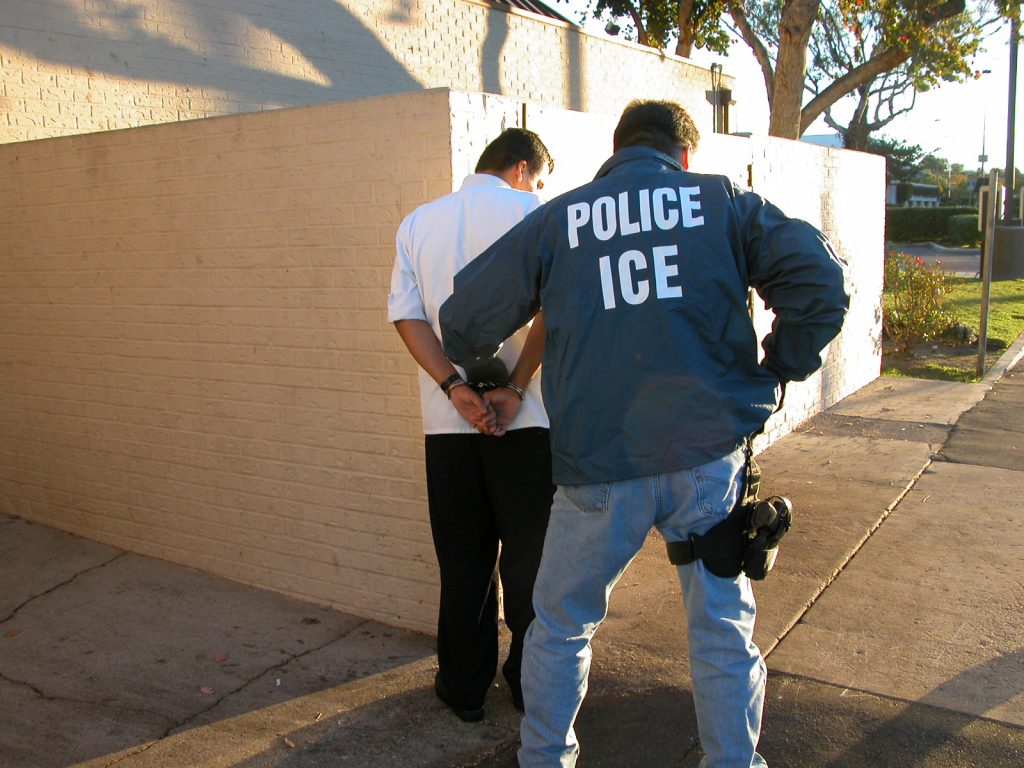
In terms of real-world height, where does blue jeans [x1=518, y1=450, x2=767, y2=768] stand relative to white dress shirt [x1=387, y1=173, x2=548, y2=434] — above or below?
below

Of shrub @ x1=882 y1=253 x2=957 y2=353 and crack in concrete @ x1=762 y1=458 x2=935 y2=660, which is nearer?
crack in concrete @ x1=762 y1=458 x2=935 y2=660

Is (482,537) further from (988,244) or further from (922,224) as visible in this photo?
(922,224)

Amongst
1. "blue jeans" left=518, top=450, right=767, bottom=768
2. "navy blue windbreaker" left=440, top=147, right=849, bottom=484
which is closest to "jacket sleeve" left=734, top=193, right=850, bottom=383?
"navy blue windbreaker" left=440, top=147, right=849, bottom=484

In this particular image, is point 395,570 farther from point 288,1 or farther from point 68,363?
point 288,1

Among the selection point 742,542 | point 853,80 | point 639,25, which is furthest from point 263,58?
point 853,80

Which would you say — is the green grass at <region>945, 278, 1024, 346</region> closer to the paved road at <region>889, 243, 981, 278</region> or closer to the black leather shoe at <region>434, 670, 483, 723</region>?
the paved road at <region>889, 243, 981, 278</region>

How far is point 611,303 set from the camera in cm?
269

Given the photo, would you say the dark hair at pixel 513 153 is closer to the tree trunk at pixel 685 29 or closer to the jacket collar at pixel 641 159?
the jacket collar at pixel 641 159

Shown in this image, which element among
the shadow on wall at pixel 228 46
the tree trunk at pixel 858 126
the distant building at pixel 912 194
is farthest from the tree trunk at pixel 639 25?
Answer: the distant building at pixel 912 194

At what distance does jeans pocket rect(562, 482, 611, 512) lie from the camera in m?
2.76

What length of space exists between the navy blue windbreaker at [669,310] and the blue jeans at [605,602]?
0.07 metres

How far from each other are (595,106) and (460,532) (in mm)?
10286

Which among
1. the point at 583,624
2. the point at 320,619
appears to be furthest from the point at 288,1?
the point at 583,624

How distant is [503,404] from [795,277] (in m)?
1.11
